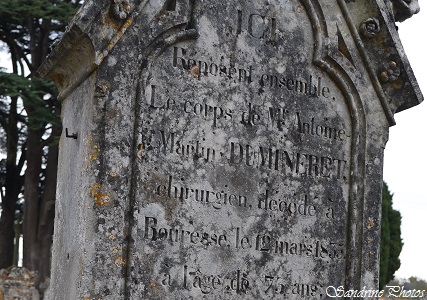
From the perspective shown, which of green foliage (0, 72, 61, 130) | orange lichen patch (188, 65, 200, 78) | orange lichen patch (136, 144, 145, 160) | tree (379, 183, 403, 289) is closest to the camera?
orange lichen patch (136, 144, 145, 160)

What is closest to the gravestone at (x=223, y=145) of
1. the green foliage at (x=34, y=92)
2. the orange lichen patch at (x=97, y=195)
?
the orange lichen patch at (x=97, y=195)

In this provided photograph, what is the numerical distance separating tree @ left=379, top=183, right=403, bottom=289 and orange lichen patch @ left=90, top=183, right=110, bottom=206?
2321 cm

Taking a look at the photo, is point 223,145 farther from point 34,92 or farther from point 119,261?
point 34,92

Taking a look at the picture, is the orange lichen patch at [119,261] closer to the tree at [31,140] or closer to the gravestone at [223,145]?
the gravestone at [223,145]

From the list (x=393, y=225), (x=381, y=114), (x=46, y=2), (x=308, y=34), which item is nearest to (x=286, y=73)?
(x=308, y=34)

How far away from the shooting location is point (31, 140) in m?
22.1

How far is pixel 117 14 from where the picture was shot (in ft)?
18.0

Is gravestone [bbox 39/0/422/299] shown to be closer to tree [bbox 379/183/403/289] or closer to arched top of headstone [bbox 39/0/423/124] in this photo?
arched top of headstone [bbox 39/0/423/124]

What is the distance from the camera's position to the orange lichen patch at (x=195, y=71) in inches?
226

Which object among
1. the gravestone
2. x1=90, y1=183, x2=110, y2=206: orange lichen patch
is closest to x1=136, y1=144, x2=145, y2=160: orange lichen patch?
the gravestone

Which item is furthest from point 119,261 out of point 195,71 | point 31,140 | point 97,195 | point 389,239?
point 389,239

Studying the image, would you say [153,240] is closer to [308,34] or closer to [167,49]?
[167,49]

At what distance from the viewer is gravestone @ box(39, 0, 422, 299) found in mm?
5449

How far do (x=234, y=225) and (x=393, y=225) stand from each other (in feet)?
82.0
